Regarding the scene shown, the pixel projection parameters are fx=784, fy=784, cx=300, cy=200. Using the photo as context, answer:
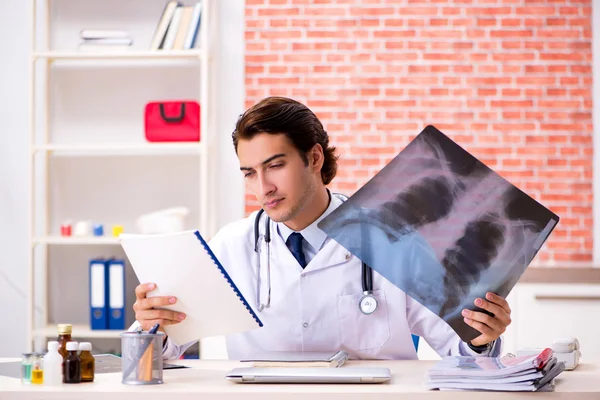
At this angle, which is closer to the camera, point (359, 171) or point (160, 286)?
point (160, 286)

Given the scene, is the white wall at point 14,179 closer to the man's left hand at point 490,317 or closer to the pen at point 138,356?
the pen at point 138,356

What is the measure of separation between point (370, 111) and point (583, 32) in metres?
1.07

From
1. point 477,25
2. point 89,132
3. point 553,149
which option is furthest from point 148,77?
point 553,149

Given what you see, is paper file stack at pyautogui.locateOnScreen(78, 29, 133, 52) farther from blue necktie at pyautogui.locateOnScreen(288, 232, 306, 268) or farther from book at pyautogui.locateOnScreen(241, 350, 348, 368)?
book at pyautogui.locateOnScreen(241, 350, 348, 368)

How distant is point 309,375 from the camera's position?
144cm

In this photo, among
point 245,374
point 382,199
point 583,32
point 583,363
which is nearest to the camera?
point 245,374

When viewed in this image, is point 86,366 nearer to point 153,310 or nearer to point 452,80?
point 153,310

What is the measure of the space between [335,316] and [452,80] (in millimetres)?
2084

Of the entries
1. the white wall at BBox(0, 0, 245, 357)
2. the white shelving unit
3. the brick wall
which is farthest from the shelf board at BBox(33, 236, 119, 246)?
the brick wall

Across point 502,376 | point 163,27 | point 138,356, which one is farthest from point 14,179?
point 502,376

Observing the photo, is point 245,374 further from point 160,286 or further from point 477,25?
point 477,25

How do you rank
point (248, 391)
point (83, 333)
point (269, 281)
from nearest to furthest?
point (248, 391) → point (269, 281) → point (83, 333)

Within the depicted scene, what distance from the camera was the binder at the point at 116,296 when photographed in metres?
3.45

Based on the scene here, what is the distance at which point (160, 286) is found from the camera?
1.61 metres
